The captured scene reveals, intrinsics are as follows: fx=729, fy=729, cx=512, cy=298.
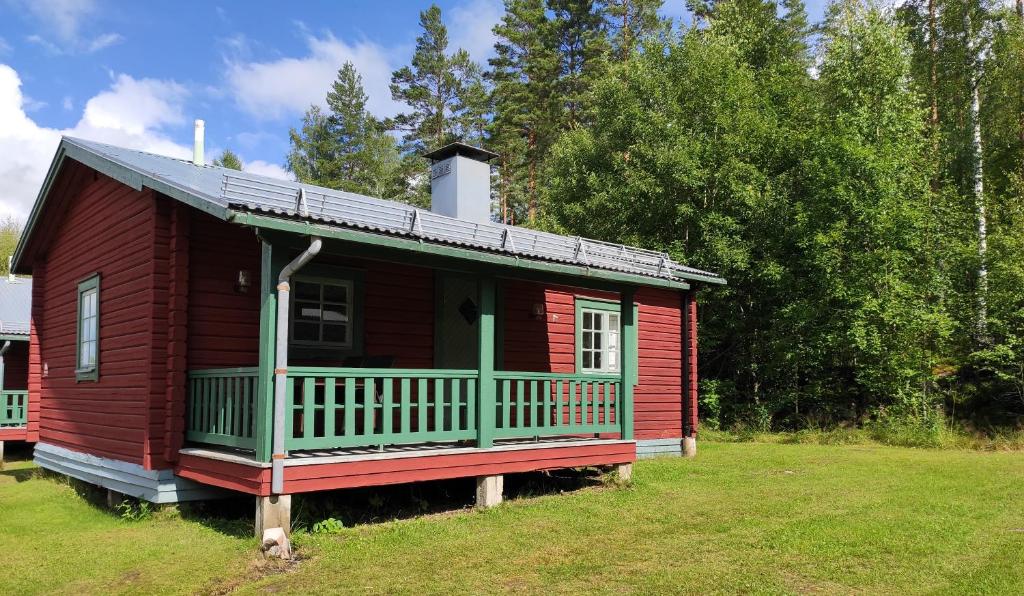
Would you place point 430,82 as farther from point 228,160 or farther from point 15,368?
point 15,368

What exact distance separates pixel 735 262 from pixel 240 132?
3005 centimetres

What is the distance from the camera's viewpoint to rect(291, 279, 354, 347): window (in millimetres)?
8570

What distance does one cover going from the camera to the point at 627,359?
9.38 meters

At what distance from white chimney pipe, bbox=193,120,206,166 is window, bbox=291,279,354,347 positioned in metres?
3.22

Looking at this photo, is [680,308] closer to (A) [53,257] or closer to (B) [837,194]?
(B) [837,194]

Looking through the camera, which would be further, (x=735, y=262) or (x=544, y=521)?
(x=735, y=262)

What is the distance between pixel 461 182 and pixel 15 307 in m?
10.9

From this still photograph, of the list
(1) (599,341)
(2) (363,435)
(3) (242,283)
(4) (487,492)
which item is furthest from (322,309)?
(1) (599,341)

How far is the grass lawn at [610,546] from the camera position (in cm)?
531

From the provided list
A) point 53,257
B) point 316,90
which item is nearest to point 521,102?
point 316,90

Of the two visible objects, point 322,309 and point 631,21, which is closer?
point 322,309

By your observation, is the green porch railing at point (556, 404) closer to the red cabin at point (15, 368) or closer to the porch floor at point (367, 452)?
the porch floor at point (367, 452)

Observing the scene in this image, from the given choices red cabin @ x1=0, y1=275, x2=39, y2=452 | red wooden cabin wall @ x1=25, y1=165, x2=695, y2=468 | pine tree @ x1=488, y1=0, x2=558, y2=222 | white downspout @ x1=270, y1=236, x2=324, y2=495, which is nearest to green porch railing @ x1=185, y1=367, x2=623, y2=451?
white downspout @ x1=270, y1=236, x2=324, y2=495

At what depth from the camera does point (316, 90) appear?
36.2 meters
